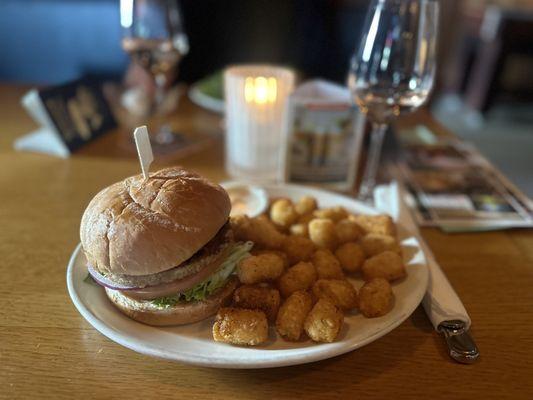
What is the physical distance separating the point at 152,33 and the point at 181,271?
1.31m

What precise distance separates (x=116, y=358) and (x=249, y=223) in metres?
0.44

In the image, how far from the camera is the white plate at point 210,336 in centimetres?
82

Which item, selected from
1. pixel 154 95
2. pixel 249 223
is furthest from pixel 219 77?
pixel 249 223

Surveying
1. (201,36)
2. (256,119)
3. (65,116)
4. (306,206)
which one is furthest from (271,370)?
(201,36)

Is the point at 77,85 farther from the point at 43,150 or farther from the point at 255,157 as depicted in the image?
the point at 255,157

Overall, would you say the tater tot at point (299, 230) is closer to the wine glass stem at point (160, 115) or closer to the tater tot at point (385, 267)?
the tater tot at point (385, 267)

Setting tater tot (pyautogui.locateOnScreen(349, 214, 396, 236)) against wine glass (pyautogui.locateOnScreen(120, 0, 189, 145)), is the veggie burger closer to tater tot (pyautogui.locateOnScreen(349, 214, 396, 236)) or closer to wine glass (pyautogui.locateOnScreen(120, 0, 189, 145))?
tater tot (pyautogui.locateOnScreen(349, 214, 396, 236))

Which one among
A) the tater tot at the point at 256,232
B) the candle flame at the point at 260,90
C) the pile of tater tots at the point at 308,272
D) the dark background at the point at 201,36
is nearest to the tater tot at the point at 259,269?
the pile of tater tots at the point at 308,272

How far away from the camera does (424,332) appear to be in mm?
980

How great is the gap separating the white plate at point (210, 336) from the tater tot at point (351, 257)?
111 millimetres

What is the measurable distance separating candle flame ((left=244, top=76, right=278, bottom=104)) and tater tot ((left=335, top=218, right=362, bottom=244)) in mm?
593

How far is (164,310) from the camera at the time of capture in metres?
0.93

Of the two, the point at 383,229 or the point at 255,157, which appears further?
the point at 255,157

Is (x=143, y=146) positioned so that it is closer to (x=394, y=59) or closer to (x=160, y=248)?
(x=160, y=248)
